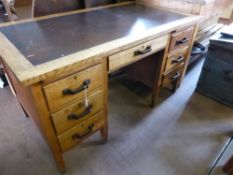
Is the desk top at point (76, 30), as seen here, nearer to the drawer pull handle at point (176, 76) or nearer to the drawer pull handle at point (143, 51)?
the drawer pull handle at point (143, 51)

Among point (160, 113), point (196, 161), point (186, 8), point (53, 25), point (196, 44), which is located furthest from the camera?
point (196, 44)

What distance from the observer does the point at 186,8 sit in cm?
139

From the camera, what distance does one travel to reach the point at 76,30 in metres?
1.02

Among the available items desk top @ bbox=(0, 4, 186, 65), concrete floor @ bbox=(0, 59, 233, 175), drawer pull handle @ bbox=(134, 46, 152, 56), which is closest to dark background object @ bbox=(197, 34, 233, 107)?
concrete floor @ bbox=(0, 59, 233, 175)

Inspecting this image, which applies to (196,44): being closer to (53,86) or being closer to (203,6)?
(203,6)

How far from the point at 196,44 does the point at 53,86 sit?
1729mm

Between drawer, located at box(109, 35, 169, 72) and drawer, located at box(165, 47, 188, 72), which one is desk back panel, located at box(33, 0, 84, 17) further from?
drawer, located at box(165, 47, 188, 72)

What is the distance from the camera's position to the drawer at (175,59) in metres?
1.40

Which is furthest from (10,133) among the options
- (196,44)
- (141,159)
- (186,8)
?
(196,44)

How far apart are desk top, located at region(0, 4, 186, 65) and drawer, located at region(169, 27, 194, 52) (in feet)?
0.38

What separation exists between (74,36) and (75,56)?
242mm

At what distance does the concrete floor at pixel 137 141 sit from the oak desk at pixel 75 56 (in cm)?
16

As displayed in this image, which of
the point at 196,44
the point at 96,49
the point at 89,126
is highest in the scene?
the point at 96,49

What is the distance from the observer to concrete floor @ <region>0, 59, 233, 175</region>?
120cm
